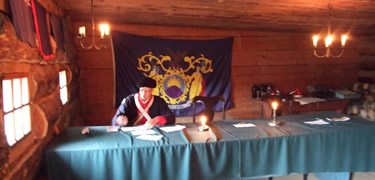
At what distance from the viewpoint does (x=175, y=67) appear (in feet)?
16.9

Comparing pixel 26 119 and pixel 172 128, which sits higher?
pixel 26 119

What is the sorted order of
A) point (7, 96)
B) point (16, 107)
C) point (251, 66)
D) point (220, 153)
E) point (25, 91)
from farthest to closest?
point (251, 66), point (220, 153), point (25, 91), point (16, 107), point (7, 96)

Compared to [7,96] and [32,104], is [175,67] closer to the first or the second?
[32,104]

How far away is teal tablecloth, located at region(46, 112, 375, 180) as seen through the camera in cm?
236

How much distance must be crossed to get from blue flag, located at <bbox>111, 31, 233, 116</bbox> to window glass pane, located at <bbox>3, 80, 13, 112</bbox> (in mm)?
2857

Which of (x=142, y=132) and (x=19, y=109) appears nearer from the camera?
(x=19, y=109)

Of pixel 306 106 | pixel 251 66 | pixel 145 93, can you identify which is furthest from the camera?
pixel 251 66

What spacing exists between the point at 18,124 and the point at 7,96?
0.91 ft

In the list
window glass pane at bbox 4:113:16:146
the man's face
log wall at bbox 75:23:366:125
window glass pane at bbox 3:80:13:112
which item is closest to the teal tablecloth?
window glass pane at bbox 4:113:16:146

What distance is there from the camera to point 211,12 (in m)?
4.34


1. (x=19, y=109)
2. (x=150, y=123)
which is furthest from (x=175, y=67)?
(x=19, y=109)

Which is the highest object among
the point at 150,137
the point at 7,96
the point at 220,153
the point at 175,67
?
the point at 175,67

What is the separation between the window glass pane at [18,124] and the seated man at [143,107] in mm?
1284

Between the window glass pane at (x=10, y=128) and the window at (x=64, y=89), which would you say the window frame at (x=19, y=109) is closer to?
the window glass pane at (x=10, y=128)
